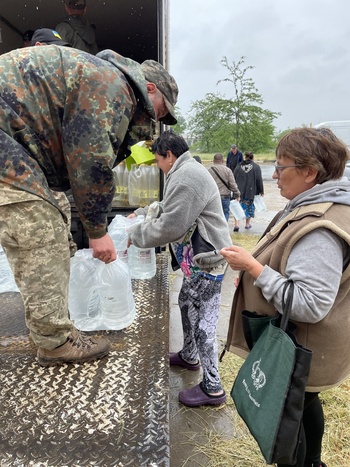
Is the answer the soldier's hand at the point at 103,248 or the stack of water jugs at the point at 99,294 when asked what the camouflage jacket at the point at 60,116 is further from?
the stack of water jugs at the point at 99,294

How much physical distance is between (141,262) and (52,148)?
1.77 m

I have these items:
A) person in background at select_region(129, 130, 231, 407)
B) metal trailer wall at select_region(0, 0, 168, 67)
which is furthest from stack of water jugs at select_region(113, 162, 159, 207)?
person in background at select_region(129, 130, 231, 407)

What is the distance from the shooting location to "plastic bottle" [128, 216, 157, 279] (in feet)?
10.9

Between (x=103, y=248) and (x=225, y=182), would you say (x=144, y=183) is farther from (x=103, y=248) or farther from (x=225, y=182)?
(x=225, y=182)

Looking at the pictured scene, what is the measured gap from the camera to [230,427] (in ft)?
7.93

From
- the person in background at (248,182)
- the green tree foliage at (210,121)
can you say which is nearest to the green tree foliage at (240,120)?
the green tree foliage at (210,121)

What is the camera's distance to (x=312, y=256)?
4.46ft

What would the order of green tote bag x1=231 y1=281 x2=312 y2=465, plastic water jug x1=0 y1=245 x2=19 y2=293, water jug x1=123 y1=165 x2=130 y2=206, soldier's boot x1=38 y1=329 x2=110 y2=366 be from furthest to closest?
water jug x1=123 y1=165 x2=130 y2=206
plastic water jug x1=0 y1=245 x2=19 y2=293
soldier's boot x1=38 y1=329 x2=110 y2=366
green tote bag x1=231 y1=281 x2=312 y2=465

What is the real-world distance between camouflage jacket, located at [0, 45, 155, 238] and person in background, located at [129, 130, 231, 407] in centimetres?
65

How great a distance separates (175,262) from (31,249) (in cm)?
127

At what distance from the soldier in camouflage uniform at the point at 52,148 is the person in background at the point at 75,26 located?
8.60ft

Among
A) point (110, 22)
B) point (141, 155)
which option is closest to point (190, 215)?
point (141, 155)

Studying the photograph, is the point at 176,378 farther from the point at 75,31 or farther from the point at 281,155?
the point at 75,31

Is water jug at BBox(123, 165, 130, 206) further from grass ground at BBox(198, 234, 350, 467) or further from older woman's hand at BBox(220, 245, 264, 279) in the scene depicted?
older woman's hand at BBox(220, 245, 264, 279)
